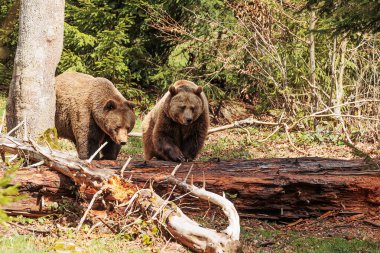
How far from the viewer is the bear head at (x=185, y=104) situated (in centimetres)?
859

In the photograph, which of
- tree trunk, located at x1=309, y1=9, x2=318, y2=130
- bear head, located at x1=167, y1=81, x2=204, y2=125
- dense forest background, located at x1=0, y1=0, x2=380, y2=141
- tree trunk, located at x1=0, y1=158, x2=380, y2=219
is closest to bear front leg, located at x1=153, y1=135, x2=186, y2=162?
bear head, located at x1=167, y1=81, x2=204, y2=125

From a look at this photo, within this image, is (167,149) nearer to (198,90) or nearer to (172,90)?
(172,90)

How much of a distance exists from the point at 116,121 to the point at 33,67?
1.62 meters

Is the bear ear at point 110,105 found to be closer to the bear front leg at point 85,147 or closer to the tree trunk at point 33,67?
the bear front leg at point 85,147

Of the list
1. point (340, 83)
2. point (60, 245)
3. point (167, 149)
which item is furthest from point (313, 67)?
point (60, 245)

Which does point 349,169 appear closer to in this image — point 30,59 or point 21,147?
point 21,147

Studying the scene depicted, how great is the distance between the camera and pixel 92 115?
9141 millimetres

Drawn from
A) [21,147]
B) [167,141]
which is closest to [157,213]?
[21,147]

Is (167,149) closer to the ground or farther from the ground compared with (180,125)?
closer to the ground

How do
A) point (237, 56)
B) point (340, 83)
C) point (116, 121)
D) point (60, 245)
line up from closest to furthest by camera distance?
point (60, 245) < point (116, 121) < point (340, 83) < point (237, 56)

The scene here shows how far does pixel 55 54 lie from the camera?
9.08 metres

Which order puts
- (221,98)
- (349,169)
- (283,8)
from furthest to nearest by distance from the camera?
(221,98) → (283,8) → (349,169)

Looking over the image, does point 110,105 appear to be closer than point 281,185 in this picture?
No

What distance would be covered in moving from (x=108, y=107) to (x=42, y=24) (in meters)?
1.73
